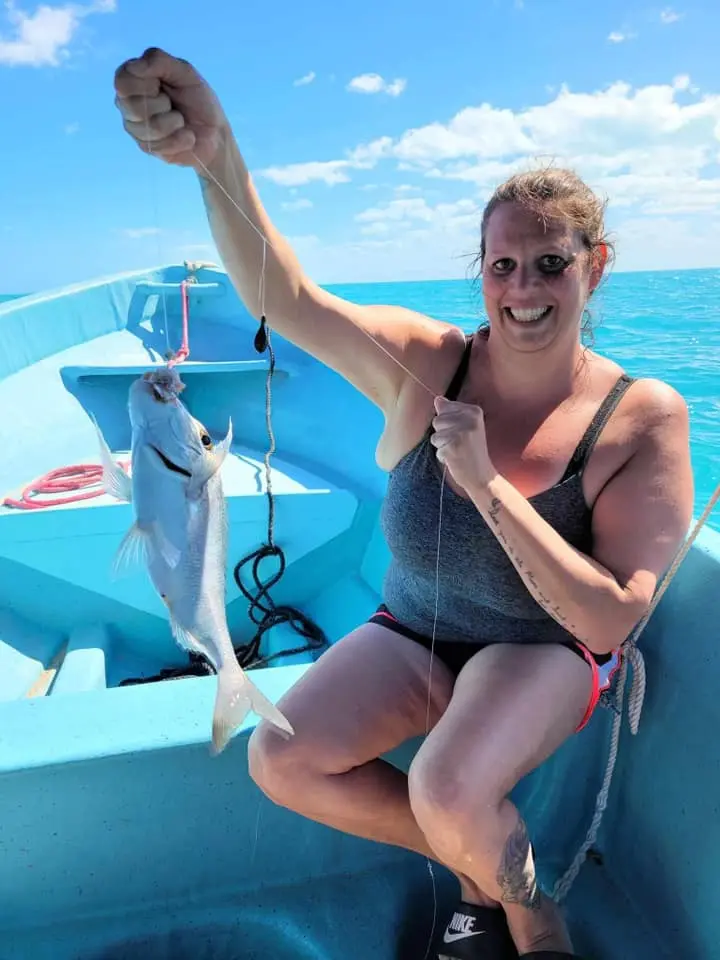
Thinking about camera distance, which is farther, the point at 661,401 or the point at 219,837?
the point at 219,837

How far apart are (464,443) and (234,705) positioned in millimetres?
674

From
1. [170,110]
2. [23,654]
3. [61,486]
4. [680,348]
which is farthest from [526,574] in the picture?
[680,348]

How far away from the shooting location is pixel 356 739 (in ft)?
5.31

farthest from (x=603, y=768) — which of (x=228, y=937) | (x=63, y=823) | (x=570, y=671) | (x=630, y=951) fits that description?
(x=63, y=823)

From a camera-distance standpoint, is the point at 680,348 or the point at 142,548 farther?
the point at 680,348

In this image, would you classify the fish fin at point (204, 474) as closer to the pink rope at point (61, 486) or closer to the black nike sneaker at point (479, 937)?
the black nike sneaker at point (479, 937)

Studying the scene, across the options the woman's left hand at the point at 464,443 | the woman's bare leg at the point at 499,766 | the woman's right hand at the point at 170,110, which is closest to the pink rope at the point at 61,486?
the woman's right hand at the point at 170,110

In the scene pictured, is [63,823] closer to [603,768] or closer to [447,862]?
[447,862]

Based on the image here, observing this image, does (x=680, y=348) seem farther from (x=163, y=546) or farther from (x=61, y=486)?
(x=163, y=546)

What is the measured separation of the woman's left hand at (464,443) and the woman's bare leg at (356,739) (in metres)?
0.54

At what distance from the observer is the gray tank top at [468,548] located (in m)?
1.62

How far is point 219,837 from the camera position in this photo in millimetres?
1789

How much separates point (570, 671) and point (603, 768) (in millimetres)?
562

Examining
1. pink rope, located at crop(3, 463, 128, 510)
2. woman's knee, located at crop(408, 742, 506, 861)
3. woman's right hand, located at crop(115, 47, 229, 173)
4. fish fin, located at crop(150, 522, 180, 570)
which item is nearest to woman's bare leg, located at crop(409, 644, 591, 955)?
woman's knee, located at crop(408, 742, 506, 861)
